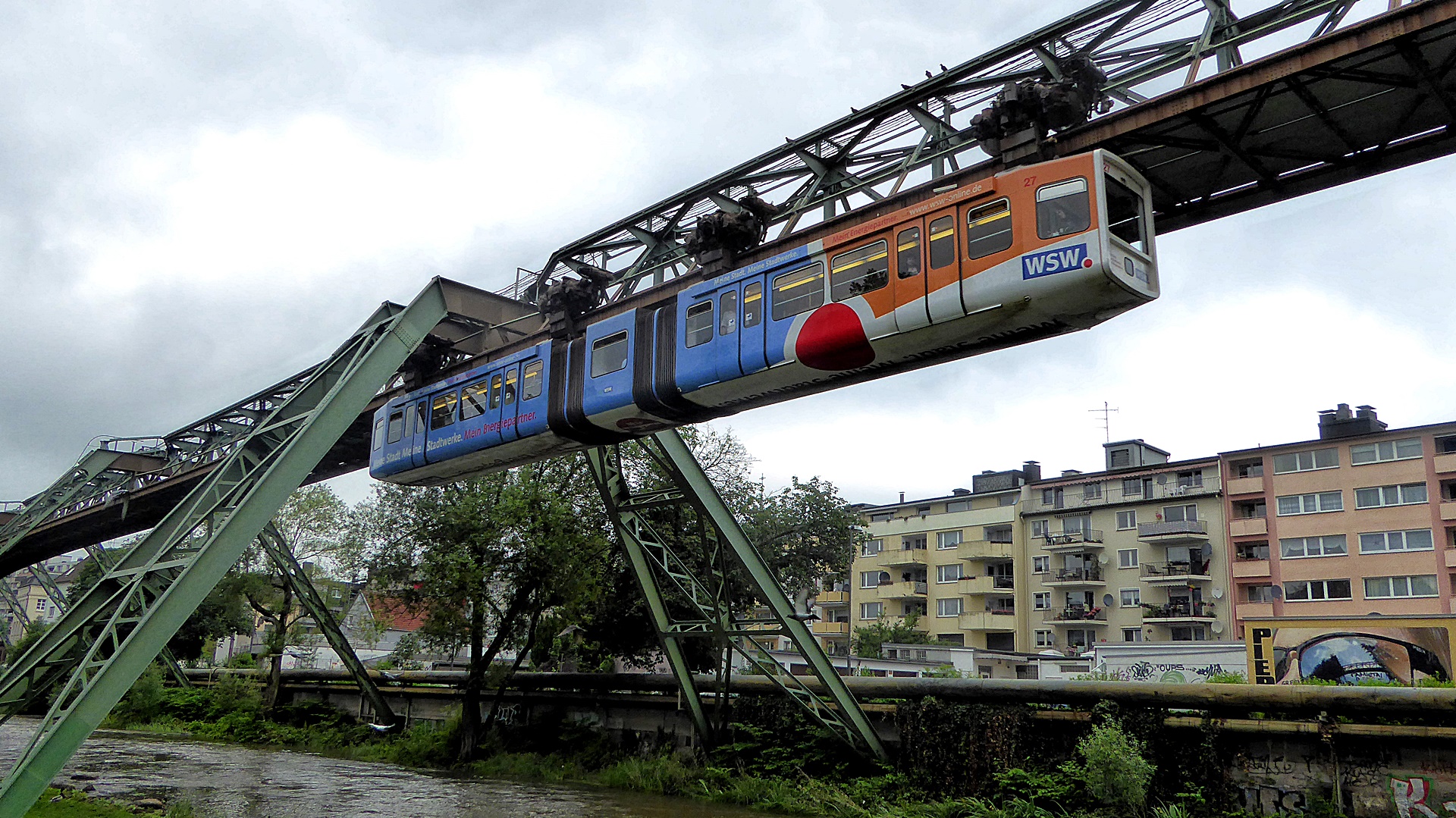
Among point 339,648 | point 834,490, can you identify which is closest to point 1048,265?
point 834,490

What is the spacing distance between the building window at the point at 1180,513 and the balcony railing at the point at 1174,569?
254 centimetres

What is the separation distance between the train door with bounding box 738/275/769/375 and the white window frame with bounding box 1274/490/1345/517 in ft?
160

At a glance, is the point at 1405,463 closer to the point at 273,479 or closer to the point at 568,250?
the point at 568,250

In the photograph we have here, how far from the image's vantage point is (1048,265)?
11094 mm

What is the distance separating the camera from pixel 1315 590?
52.2 metres

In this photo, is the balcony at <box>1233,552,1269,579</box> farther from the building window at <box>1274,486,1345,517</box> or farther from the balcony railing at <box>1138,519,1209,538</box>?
the building window at <box>1274,486,1345,517</box>

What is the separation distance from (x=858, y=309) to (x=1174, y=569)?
54600 millimetres

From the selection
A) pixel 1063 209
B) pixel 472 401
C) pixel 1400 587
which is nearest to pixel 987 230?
pixel 1063 209

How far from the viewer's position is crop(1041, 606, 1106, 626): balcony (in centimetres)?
6316

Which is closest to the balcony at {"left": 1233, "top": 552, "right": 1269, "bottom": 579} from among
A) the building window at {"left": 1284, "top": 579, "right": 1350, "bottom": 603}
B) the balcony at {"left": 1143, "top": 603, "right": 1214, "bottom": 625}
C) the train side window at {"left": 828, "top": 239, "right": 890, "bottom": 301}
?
the building window at {"left": 1284, "top": 579, "right": 1350, "bottom": 603}

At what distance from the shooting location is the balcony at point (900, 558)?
73875 millimetres

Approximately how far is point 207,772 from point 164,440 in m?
13.7

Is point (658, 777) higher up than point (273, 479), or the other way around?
point (273, 479)

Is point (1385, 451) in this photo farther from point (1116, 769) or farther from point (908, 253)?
point (908, 253)
